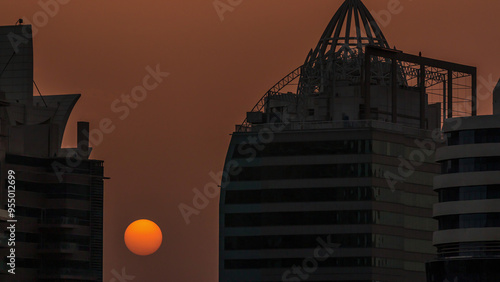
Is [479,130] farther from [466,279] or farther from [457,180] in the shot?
[466,279]

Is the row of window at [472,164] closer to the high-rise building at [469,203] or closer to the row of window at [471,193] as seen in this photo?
the high-rise building at [469,203]

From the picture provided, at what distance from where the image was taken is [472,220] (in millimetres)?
157000

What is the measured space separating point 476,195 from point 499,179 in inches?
116

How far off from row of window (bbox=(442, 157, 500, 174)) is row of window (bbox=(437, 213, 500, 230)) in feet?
16.1

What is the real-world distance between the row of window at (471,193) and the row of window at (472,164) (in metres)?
1.96

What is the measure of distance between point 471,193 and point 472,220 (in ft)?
9.49

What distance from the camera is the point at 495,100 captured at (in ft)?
530

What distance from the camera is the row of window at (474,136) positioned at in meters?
158

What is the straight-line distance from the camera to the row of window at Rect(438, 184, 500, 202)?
514ft

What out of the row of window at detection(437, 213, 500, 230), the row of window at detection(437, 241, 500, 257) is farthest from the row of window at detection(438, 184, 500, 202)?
the row of window at detection(437, 241, 500, 257)

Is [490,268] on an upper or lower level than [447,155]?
lower

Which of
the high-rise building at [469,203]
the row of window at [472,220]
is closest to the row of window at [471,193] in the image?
the high-rise building at [469,203]

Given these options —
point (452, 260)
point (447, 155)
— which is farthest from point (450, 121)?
point (452, 260)

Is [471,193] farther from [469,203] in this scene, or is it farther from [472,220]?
[472,220]
